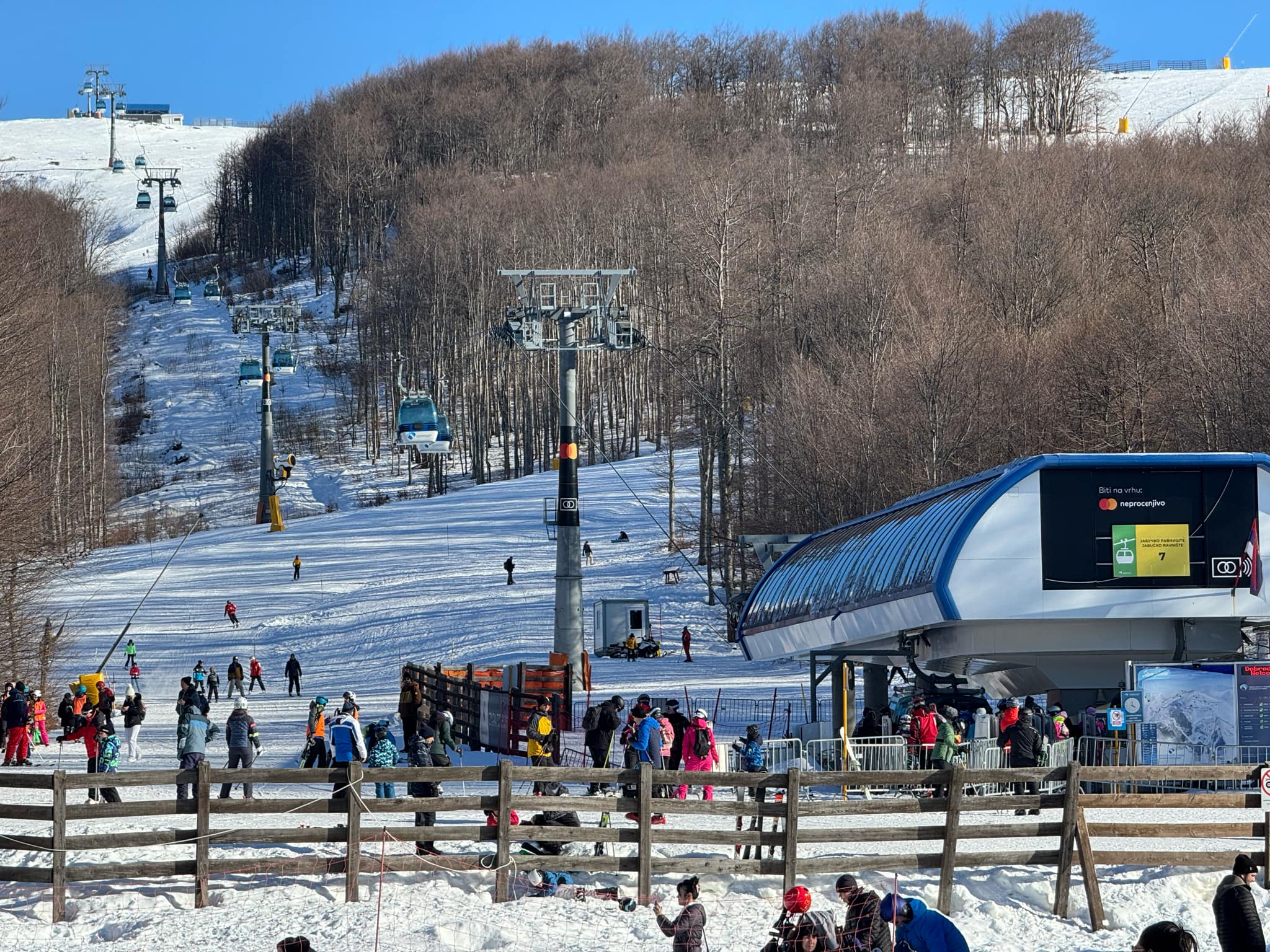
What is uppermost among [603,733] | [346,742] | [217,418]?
[217,418]

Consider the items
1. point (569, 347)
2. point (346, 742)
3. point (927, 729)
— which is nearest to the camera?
point (346, 742)

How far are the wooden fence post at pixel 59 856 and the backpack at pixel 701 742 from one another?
29.8ft

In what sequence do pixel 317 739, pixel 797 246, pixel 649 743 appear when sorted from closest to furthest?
pixel 649 743 → pixel 317 739 → pixel 797 246

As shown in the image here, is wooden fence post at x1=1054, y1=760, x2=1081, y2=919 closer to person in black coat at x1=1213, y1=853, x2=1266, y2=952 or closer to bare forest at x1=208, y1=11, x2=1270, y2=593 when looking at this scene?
person in black coat at x1=1213, y1=853, x2=1266, y2=952

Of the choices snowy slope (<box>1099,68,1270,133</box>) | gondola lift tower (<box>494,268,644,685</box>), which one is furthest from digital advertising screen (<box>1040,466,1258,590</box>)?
snowy slope (<box>1099,68,1270,133</box>)

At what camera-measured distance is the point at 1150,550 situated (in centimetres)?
2339

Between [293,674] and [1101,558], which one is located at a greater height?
[1101,558]

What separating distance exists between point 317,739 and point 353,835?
8.26 meters

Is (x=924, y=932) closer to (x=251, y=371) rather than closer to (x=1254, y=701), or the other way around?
(x=1254, y=701)

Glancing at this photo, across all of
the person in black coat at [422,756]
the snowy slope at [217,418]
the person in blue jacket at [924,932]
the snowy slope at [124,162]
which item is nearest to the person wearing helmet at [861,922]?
the person in blue jacket at [924,932]

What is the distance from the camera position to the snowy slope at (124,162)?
15425cm

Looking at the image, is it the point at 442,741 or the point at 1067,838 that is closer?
the point at 1067,838

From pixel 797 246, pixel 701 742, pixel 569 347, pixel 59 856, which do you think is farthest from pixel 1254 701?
pixel 797 246

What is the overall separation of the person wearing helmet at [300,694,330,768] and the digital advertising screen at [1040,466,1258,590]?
1028cm
